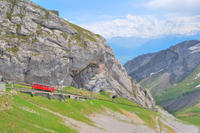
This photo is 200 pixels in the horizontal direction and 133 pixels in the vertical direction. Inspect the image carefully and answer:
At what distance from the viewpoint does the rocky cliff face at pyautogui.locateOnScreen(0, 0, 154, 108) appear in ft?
291

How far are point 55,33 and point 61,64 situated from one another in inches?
644

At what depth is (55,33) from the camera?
345ft

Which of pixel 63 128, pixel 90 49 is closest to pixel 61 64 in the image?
pixel 90 49

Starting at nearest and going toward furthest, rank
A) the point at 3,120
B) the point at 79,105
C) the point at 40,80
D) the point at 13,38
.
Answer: the point at 3,120, the point at 79,105, the point at 13,38, the point at 40,80

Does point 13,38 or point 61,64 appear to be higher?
point 13,38

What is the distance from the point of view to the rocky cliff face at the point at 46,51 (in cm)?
8862

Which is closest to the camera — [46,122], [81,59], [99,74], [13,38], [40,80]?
[46,122]

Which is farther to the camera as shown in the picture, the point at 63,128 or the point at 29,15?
the point at 29,15

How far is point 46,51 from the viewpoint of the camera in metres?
97.3

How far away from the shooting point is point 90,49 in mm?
119000

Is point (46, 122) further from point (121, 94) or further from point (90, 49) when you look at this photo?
point (121, 94)

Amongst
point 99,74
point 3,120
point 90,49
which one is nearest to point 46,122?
point 3,120

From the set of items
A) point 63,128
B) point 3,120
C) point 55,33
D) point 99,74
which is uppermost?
point 55,33

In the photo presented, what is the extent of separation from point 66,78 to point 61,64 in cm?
986
